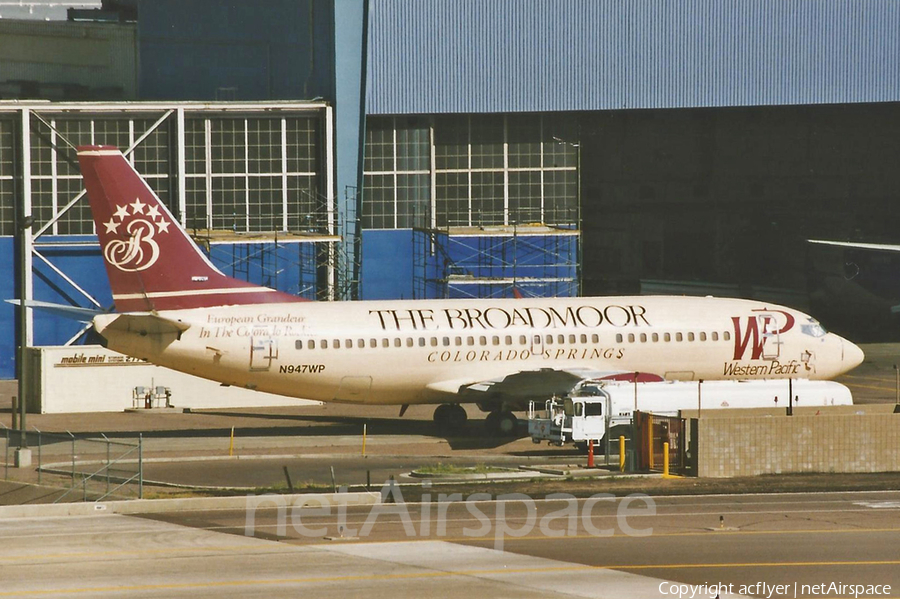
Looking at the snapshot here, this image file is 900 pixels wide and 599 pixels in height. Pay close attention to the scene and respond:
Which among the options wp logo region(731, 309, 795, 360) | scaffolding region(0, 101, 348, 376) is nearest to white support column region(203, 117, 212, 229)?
scaffolding region(0, 101, 348, 376)

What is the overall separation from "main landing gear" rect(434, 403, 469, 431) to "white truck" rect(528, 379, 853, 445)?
440 centimetres

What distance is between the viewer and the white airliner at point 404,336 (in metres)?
41.7

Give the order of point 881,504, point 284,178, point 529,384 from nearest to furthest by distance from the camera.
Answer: point 881,504 < point 529,384 < point 284,178

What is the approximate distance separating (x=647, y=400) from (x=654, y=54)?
97.2 feet

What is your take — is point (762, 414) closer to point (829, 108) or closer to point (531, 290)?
point (531, 290)

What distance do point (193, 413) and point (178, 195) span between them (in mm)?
14204

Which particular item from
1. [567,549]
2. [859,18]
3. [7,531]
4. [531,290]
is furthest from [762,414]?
[859,18]

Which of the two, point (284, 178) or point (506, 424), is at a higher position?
point (284, 178)

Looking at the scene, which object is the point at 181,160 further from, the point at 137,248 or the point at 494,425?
the point at 494,425

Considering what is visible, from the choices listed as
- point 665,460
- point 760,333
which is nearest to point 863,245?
point 760,333

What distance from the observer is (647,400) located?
39.4m

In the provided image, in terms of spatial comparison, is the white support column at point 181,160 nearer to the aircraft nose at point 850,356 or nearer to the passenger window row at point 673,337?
the passenger window row at point 673,337

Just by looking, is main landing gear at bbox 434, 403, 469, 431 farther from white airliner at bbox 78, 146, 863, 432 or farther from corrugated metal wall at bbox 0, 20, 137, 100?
corrugated metal wall at bbox 0, 20, 137, 100

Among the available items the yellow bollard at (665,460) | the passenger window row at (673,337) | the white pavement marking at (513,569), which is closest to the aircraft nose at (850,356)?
the passenger window row at (673,337)
